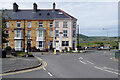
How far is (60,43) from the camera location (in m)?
51.2

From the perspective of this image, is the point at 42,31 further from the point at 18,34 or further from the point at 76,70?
the point at 76,70

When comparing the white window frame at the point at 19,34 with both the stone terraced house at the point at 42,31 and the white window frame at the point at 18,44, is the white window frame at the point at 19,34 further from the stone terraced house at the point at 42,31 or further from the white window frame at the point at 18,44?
the white window frame at the point at 18,44

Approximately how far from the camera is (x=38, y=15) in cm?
5278

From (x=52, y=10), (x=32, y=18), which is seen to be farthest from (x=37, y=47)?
(x=52, y=10)

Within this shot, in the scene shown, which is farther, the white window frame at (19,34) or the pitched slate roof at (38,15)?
the pitched slate roof at (38,15)

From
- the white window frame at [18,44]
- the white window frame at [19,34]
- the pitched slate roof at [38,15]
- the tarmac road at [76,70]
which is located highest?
the pitched slate roof at [38,15]

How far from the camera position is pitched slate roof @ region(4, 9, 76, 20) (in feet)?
169

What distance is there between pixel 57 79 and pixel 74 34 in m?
43.2

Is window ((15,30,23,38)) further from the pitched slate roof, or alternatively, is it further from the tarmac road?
the tarmac road

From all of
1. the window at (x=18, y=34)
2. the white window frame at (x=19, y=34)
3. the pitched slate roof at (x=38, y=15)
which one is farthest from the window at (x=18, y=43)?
the pitched slate roof at (x=38, y=15)

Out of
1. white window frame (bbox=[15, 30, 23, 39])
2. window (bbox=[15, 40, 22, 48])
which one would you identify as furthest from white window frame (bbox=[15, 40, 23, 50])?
white window frame (bbox=[15, 30, 23, 39])

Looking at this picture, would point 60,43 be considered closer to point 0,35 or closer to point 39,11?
point 39,11

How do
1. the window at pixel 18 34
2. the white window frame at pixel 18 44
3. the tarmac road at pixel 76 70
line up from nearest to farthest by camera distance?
1. the tarmac road at pixel 76 70
2. the white window frame at pixel 18 44
3. the window at pixel 18 34

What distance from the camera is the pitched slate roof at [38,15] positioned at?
51.7 metres
